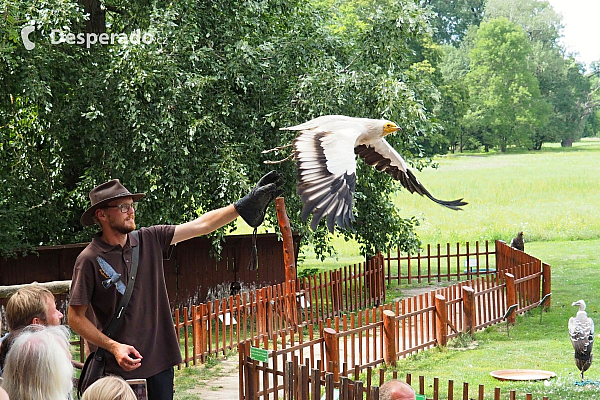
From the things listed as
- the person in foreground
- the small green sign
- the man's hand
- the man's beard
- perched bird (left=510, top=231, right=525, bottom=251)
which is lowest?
perched bird (left=510, top=231, right=525, bottom=251)

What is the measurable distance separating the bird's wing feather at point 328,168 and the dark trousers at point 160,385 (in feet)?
4.05

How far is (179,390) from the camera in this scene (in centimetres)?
915

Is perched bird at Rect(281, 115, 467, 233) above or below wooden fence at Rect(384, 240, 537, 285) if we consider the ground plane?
above

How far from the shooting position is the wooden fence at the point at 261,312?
34.1 ft

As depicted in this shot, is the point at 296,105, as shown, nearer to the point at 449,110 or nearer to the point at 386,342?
the point at 386,342

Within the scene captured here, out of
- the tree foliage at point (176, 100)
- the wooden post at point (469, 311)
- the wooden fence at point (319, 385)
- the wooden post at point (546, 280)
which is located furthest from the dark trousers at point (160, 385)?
the wooden post at point (546, 280)

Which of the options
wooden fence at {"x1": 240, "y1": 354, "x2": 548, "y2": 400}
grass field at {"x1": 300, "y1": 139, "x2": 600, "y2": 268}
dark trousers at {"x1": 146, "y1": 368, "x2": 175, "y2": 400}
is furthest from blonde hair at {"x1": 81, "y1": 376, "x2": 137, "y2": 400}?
grass field at {"x1": 300, "y1": 139, "x2": 600, "y2": 268}

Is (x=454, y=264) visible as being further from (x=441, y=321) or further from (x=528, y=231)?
(x=441, y=321)

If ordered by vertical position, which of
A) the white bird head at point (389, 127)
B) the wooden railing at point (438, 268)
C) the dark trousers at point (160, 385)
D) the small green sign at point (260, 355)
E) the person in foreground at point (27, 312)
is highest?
the white bird head at point (389, 127)

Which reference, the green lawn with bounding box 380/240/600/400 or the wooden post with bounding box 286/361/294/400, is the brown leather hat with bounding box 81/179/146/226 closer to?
the wooden post with bounding box 286/361/294/400

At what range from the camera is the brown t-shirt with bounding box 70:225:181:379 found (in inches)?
161

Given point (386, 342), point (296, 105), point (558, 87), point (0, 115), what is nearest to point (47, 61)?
point (0, 115)

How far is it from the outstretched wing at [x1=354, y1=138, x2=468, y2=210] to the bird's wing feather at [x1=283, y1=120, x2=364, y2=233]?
0.55 m

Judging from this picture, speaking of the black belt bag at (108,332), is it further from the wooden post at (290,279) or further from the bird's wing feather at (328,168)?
the wooden post at (290,279)
